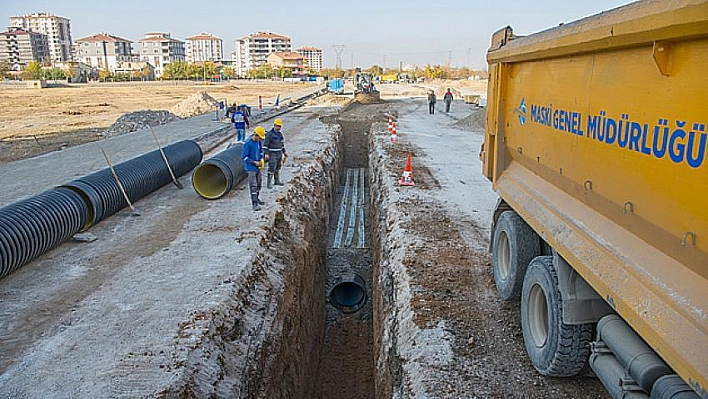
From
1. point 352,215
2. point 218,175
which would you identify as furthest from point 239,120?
point 218,175

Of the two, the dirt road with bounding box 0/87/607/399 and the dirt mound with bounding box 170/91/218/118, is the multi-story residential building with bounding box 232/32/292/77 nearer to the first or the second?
the dirt mound with bounding box 170/91/218/118

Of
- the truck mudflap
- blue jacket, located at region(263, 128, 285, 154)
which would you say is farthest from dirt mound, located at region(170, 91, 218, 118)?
the truck mudflap

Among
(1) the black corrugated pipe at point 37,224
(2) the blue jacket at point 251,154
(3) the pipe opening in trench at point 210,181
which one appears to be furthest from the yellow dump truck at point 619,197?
(3) the pipe opening in trench at point 210,181

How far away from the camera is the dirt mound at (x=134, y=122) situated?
77.0 feet

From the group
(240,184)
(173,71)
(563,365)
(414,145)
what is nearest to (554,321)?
(563,365)

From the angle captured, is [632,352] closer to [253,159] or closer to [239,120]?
[253,159]

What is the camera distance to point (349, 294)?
38.0ft

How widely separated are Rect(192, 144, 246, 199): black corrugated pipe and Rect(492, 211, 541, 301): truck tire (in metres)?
6.15

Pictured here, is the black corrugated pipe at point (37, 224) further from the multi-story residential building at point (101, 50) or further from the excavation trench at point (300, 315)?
the multi-story residential building at point (101, 50)

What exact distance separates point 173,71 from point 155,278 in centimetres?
8380

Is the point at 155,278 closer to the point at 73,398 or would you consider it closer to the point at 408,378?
the point at 73,398

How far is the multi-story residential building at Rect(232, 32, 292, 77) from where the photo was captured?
17000 centimetres

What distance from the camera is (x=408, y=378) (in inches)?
193

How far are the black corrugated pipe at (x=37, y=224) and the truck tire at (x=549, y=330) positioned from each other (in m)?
5.98
